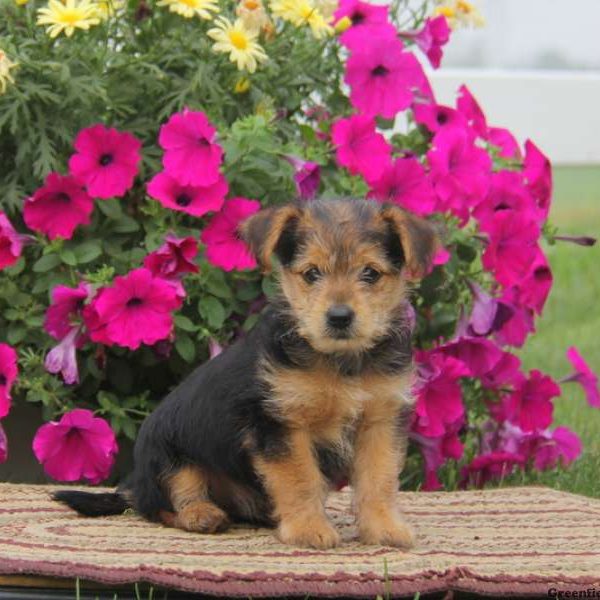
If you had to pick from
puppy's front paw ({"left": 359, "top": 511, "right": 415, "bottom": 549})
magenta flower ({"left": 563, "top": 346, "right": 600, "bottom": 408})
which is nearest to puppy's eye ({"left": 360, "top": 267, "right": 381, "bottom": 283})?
puppy's front paw ({"left": 359, "top": 511, "right": 415, "bottom": 549})

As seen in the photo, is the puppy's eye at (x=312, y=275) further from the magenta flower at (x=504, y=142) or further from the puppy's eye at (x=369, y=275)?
the magenta flower at (x=504, y=142)

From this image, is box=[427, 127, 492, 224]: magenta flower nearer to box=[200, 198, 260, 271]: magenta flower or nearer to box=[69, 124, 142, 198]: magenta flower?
box=[200, 198, 260, 271]: magenta flower

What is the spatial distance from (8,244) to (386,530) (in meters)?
1.97

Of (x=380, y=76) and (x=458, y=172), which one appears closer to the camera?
(x=458, y=172)

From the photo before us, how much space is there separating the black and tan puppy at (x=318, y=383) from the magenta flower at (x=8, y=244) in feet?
4.00

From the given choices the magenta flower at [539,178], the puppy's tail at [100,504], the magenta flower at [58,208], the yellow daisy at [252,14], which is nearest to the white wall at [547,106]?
the magenta flower at [539,178]

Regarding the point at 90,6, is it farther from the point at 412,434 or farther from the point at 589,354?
the point at 589,354

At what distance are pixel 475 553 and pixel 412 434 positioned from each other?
162cm

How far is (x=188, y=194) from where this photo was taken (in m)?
5.50

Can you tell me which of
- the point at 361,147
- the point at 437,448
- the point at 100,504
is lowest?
the point at 437,448

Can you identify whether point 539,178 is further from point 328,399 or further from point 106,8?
point 328,399

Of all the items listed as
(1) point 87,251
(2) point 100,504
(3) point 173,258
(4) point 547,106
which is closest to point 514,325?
(3) point 173,258

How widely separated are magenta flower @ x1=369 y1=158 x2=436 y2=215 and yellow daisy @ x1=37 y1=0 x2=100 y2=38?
4.03 feet

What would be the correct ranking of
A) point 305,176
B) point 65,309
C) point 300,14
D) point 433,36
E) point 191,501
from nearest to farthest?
point 191,501, point 65,309, point 305,176, point 300,14, point 433,36
